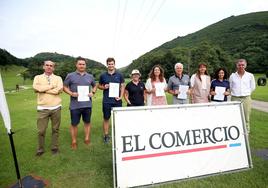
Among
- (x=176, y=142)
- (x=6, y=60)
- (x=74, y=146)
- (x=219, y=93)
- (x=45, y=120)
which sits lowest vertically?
(x=74, y=146)

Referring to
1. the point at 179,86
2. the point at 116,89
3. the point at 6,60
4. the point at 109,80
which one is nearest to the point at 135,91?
the point at 116,89

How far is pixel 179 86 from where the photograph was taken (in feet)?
19.6

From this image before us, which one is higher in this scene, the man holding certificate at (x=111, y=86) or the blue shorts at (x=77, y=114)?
the man holding certificate at (x=111, y=86)

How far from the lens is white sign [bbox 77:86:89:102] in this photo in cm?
565

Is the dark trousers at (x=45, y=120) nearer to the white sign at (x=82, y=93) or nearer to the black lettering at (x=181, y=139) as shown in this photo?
the white sign at (x=82, y=93)

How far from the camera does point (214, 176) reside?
4133 millimetres

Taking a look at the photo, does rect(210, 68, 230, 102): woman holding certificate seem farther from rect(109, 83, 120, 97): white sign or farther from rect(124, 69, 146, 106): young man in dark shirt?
rect(109, 83, 120, 97): white sign

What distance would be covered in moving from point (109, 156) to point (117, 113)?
196cm

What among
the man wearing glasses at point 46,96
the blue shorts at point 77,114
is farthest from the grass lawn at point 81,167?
the blue shorts at point 77,114

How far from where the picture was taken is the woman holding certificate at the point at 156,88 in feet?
19.2

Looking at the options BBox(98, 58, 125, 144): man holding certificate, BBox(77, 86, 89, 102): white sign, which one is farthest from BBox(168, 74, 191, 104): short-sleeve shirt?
BBox(77, 86, 89, 102): white sign

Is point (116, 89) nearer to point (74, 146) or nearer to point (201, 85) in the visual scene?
point (74, 146)

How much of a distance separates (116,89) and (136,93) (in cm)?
56

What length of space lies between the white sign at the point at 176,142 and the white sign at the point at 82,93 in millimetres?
2101
